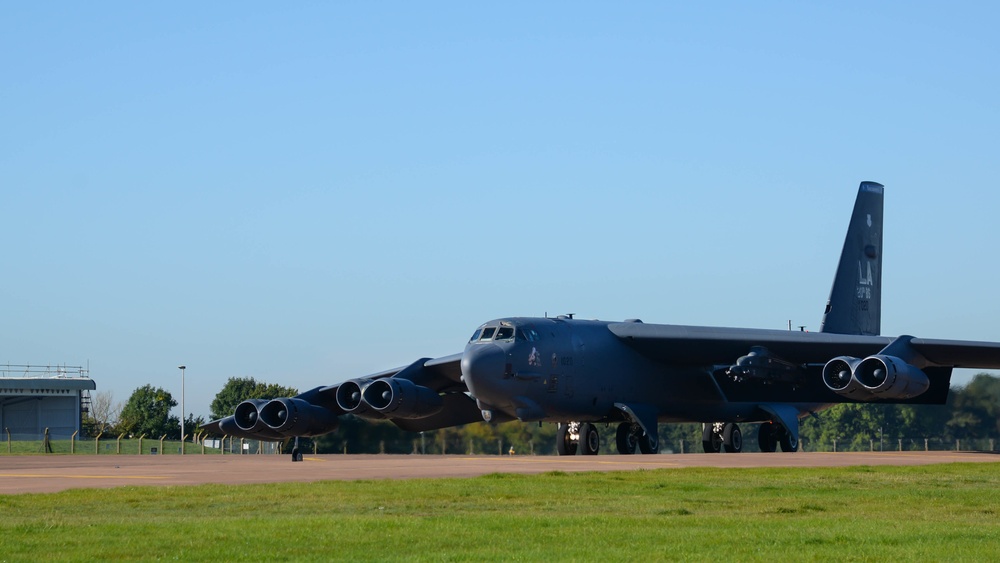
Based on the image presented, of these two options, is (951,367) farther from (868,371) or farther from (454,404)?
(454,404)

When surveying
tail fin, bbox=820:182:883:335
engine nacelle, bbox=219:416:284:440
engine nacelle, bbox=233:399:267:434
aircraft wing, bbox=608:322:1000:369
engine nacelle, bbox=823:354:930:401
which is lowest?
engine nacelle, bbox=219:416:284:440

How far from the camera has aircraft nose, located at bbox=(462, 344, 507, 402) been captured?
97.2 ft

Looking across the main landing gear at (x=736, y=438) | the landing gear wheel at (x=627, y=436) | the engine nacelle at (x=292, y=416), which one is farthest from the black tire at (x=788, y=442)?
the engine nacelle at (x=292, y=416)

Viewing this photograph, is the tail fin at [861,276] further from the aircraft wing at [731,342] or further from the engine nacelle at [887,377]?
the engine nacelle at [887,377]

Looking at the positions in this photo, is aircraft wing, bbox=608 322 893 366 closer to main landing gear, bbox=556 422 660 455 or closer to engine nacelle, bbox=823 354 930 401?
main landing gear, bbox=556 422 660 455

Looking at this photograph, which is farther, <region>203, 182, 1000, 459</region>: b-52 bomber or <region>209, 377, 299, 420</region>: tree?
<region>209, 377, 299, 420</region>: tree

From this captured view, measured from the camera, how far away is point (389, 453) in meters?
36.6

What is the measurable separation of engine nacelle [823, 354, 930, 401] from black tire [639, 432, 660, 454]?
508 cm

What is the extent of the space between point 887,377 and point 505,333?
28.1 ft

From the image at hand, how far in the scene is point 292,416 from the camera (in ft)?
106

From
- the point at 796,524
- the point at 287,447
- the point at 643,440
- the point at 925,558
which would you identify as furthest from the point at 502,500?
the point at 287,447

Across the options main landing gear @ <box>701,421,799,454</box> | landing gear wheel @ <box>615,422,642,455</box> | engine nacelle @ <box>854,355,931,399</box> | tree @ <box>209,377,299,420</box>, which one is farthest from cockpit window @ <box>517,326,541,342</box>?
tree @ <box>209,377,299,420</box>

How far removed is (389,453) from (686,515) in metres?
24.7

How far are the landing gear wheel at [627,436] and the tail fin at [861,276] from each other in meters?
8.03
